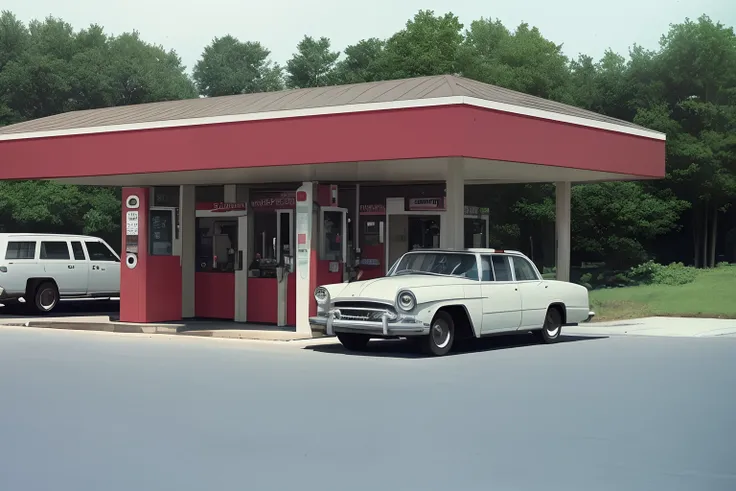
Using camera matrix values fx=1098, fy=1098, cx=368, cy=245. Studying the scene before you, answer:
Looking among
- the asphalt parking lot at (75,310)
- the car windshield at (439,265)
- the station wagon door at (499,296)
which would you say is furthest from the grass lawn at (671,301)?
the asphalt parking lot at (75,310)

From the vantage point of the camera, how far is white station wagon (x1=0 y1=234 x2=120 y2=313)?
26.0 metres

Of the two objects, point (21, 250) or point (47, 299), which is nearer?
point (21, 250)

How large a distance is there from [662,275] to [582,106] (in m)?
15.7

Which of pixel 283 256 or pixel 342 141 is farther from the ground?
pixel 342 141

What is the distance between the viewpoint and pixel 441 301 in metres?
16.1

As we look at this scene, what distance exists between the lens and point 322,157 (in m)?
18.4

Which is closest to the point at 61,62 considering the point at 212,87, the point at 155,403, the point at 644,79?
the point at 212,87

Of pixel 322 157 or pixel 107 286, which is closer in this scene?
pixel 322 157

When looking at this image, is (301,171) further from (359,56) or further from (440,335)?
(359,56)

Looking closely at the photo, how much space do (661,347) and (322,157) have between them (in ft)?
21.4

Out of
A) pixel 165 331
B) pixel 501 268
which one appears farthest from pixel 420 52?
pixel 501 268

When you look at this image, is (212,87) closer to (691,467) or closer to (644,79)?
(644,79)

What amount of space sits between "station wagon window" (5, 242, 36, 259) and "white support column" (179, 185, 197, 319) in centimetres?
488

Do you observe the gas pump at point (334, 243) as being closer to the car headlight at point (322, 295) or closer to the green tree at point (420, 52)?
the car headlight at point (322, 295)
